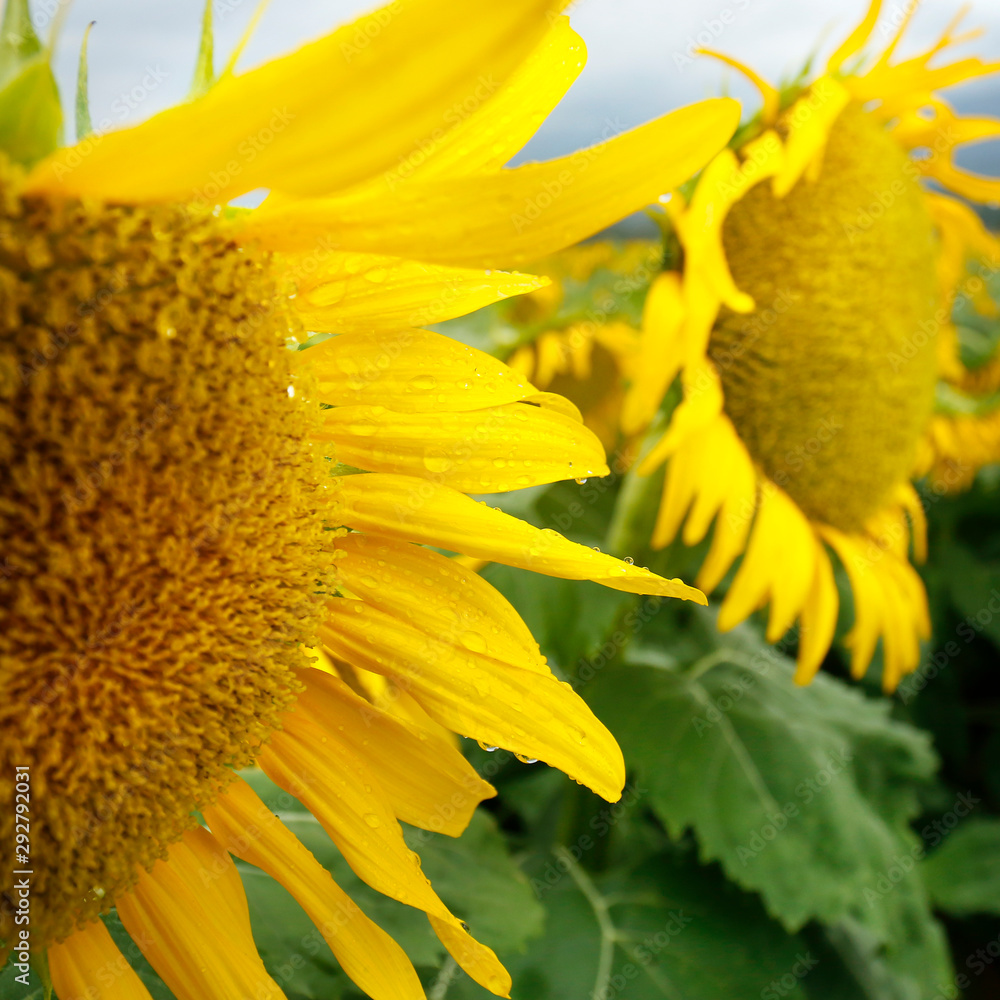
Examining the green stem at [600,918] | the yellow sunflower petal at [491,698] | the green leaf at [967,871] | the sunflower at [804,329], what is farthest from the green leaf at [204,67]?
the green leaf at [967,871]

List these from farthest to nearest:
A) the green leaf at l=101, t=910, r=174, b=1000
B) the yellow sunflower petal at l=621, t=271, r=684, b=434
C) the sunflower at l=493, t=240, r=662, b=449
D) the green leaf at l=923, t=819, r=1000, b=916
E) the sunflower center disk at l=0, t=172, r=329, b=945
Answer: the green leaf at l=923, t=819, r=1000, b=916 < the sunflower at l=493, t=240, r=662, b=449 < the yellow sunflower petal at l=621, t=271, r=684, b=434 < the green leaf at l=101, t=910, r=174, b=1000 < the sunflower center disk at l=0, t=172, r=329, b=945

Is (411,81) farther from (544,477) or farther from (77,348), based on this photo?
(544,477)

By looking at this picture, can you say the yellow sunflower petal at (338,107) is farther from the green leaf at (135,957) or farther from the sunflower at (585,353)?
the sunflower at (585,353)

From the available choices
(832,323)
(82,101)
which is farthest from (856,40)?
(82,101)

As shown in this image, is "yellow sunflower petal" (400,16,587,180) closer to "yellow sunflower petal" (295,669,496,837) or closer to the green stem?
"yellow sunflower petal" (295,669,496,837)

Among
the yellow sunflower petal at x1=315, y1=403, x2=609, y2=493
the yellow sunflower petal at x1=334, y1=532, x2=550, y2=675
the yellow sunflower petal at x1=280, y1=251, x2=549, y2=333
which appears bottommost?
the yellow sunflower petal at x1=334, y1=532, x2=550, y2=675

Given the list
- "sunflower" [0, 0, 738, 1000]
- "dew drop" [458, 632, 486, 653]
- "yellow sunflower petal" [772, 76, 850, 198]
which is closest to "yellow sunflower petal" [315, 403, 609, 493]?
"sunflower" [0, 0, 738, 1000]

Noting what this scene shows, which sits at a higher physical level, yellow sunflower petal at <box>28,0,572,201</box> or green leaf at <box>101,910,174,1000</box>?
yellow sunflower petal at <box>28,0,572,201</box>
